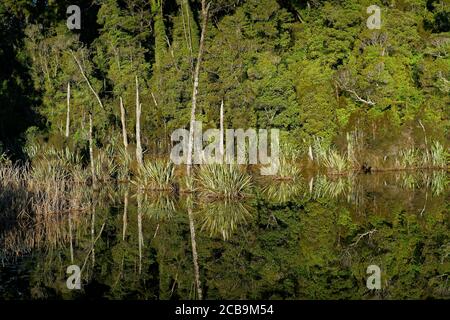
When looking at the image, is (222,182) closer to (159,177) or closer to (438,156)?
(159,177)

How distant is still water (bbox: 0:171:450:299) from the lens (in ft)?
20.5

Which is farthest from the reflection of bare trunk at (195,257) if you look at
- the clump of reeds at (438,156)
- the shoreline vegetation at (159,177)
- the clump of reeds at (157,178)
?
the clump of reeds at (438,156)

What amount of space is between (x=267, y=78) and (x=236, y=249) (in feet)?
55.8

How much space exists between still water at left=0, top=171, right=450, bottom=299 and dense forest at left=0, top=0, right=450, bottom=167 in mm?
11153

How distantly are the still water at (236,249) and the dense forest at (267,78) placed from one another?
11153mm

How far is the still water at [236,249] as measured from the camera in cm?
626

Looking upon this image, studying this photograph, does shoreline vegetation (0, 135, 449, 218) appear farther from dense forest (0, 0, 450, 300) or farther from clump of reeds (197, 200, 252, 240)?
clump of reeds (197, 200, 252, 240)

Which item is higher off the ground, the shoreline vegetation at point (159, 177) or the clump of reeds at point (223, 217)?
the shoreline vegetation at point (159, 177)

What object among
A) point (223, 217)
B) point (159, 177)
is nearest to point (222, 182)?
point (223, 217)

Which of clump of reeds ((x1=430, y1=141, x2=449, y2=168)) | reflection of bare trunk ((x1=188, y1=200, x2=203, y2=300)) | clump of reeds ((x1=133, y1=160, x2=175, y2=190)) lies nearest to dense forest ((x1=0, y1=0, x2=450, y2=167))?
clump of reeds ((x1=430, y1=141, x2=449, y2=168))

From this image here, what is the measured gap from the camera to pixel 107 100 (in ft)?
98.2

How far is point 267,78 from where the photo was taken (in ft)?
79.8

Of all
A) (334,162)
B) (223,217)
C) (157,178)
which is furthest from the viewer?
(334,162)

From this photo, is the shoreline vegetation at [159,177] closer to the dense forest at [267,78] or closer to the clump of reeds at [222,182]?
the clump of reeds at [222,182]
